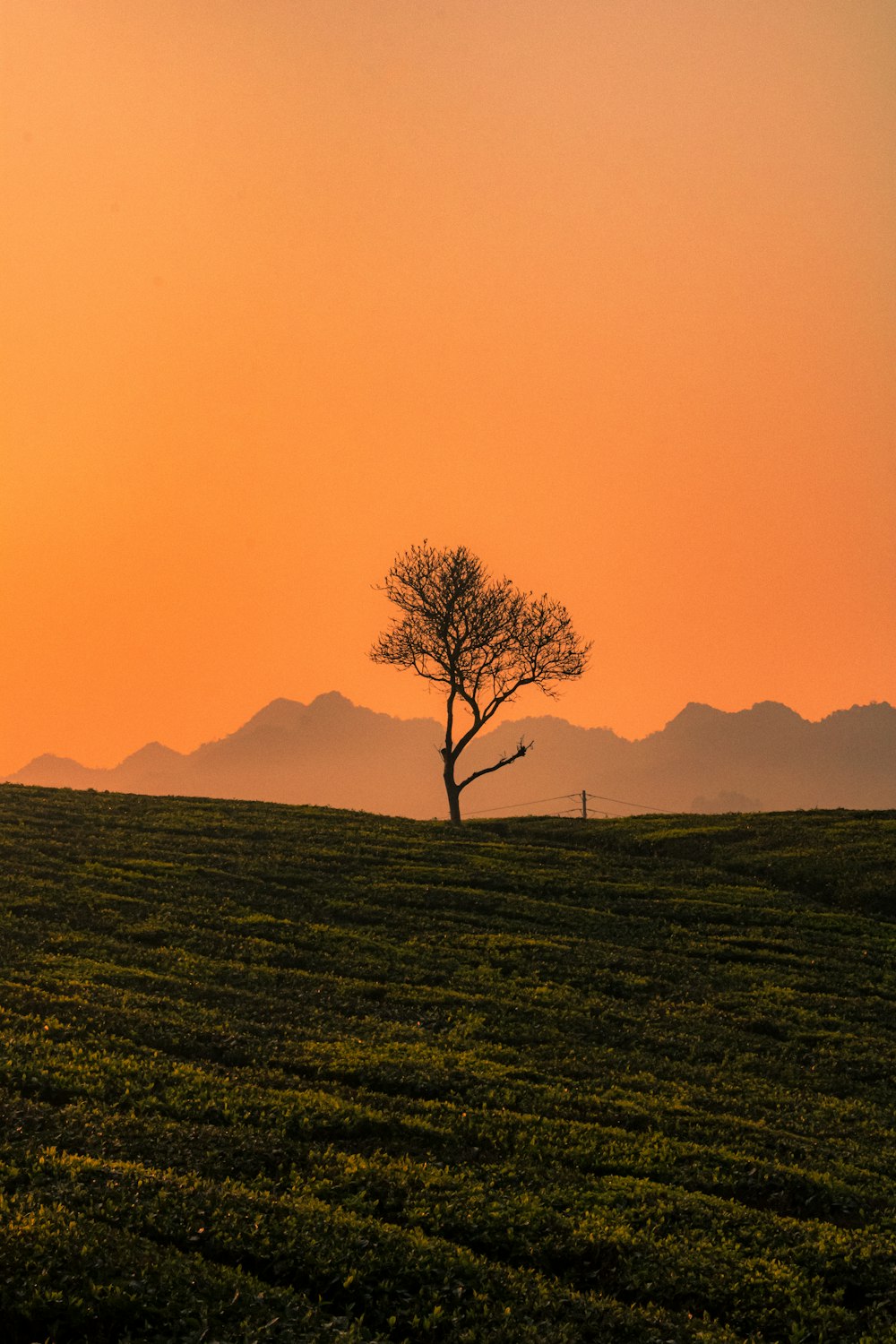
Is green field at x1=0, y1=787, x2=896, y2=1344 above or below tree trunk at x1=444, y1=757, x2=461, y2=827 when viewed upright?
below

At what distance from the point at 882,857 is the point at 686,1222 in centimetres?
4200

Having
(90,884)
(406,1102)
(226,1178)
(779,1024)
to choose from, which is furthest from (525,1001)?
(90,884)

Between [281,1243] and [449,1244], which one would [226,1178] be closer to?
[281,1243]

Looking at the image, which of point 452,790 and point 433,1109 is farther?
point 452,790

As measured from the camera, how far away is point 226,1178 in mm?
16984

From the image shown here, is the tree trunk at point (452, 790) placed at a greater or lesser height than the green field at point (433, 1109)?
greater

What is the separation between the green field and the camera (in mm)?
14234

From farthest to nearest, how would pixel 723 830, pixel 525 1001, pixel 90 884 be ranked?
1. pixel 723 830
2. pixel 90 884
3. pixel 525 1001

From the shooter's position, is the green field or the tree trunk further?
the tree trunk

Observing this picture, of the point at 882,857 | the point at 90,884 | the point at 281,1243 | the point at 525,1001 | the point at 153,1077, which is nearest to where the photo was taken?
the point at 281,1243

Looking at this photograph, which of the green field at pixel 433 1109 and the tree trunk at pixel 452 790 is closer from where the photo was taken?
the green field at pixel 433 1109

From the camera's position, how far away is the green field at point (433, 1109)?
14.2 metres

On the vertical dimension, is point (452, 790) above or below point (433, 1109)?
above

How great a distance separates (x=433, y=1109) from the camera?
70.3 feet
